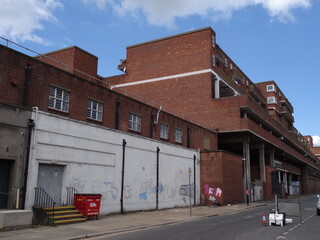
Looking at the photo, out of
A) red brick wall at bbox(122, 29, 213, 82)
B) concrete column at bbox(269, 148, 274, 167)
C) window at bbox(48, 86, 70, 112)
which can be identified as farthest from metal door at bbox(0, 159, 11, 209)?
concrete column at bbox(269, 148, 274, 167)

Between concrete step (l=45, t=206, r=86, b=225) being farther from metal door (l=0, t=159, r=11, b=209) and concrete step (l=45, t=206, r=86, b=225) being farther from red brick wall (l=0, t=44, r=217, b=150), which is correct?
red brick wall (l=0, t=44, r=217, b=150)

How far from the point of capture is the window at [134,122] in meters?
24.2

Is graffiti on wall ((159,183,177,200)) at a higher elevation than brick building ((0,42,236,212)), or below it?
below

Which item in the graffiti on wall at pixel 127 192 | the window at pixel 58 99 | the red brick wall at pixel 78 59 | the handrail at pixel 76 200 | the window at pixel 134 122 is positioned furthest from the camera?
the red brick wall at pixel 78 59

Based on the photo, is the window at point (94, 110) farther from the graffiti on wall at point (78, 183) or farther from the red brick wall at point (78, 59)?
the red brick wall at point (78, 59)

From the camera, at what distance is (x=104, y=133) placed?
68.3ft

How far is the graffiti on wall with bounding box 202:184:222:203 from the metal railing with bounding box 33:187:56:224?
17.8 meters

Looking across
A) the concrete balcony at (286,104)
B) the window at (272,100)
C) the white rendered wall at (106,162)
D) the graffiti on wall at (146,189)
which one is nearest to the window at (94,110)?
the white rendered wall at (106,162)

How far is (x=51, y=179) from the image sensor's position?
17188 millimetres

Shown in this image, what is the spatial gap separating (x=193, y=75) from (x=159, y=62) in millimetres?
5578

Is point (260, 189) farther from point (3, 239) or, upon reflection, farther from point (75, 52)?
point (3, 239)

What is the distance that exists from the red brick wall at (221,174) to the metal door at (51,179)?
1715cm

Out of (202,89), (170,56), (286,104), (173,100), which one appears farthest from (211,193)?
(286,104)

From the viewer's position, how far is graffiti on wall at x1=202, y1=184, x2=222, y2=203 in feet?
101
